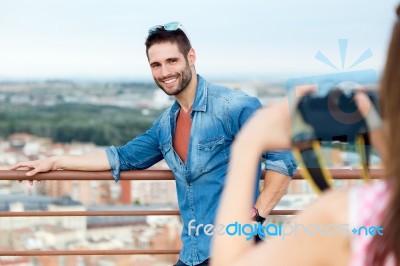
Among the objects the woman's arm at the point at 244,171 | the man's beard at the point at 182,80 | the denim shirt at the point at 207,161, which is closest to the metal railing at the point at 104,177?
the denim shirt at the point at 207,161

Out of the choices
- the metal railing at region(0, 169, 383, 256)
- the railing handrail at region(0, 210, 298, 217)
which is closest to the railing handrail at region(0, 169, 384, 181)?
the metal railing at region(0, 169, 383, 256)

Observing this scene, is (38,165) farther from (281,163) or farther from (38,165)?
(281,163)

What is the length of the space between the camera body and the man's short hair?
5.41ft

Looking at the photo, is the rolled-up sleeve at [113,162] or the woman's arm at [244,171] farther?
the rolled-up sleeve at [113,162]

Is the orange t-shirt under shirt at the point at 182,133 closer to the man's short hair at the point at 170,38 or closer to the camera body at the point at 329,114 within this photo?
the man's short hair at the point at 170,38

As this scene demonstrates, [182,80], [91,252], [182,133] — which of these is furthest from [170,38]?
[91,252]

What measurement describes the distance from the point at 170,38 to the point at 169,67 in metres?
0.11

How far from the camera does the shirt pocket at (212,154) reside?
1.97 m

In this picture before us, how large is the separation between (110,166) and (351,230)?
5.55 ft

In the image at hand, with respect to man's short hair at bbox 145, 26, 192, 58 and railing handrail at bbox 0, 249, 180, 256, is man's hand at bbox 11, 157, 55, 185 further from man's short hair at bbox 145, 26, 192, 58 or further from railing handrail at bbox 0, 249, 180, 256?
man's short hair at bbox 145, 26, 192, 58

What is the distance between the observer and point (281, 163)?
197 cm

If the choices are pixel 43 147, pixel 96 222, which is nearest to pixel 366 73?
pixel 96 222

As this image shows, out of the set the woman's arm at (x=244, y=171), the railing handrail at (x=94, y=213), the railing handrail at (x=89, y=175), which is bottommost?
the railing handrail at (x=94, y=213)

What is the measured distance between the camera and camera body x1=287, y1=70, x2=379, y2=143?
581 mm
